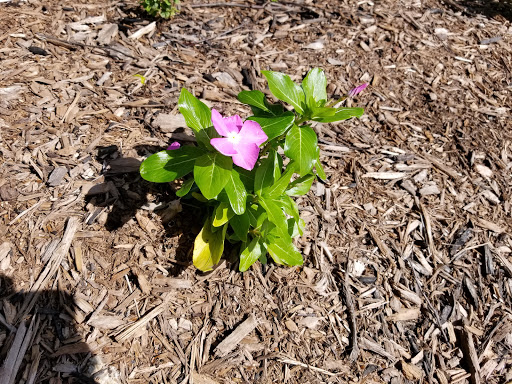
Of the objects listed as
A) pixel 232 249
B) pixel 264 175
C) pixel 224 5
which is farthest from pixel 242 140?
Result: pixel 224 5

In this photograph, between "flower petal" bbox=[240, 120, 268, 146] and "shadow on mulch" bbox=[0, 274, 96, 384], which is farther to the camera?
"shadow on mulch" bbox=[0, 274, 96, 384]

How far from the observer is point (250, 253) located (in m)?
2.68

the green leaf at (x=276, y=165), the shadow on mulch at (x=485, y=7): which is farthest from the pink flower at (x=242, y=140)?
the shadow on mulch at (x=485, y=7)

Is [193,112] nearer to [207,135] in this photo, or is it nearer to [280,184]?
[207,135]

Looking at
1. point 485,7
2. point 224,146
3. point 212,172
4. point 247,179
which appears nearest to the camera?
point 224,146

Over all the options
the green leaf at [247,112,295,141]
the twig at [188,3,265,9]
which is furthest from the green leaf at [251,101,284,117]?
the twig at [188,3,265,9]

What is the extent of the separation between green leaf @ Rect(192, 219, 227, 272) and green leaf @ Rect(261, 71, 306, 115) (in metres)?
0.88

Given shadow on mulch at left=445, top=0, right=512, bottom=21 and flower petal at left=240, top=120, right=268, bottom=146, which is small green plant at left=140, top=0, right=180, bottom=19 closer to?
flower petal at left=240, top=120, right=268, bottom=146

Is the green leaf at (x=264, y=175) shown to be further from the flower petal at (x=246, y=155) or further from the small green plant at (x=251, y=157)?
the flower petal at (x=246, y=155)

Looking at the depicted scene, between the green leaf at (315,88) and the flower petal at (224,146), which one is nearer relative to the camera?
the flower petal at (224,146)

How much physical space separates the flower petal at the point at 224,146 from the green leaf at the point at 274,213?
0.46 m

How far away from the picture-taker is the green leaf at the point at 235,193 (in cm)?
221

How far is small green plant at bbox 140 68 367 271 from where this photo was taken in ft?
6.95

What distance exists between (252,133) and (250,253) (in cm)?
88
